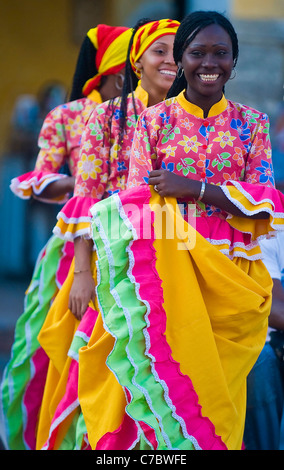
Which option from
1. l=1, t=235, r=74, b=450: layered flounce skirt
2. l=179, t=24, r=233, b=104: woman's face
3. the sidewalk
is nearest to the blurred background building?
the sidewalk

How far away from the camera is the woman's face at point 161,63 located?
3854mm

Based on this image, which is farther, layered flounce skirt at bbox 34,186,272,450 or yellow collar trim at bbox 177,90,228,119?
yellow collar trim at bbox 177,90,228,119

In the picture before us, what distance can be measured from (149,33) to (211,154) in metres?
0.83

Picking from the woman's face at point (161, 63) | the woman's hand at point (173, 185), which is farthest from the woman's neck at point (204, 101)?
the woman's face at point (161, 63)

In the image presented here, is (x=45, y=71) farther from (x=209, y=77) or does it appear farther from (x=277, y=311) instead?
(x=209, y=77)

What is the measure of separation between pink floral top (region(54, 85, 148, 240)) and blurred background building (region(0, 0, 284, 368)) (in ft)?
10.6

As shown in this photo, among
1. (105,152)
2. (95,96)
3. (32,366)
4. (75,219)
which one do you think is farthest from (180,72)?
(32,366)

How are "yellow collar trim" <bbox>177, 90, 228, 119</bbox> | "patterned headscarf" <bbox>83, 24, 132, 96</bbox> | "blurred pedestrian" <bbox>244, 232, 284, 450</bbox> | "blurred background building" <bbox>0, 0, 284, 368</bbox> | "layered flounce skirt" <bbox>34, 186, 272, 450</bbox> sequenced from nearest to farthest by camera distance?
"layered flounce skirt" <bbox>34, 186, 272, 450</bbox>
"yellow collar trim" <bbox>177, 90, 228, 119</bbox>
"blurred pedestrian" <bbox>244, 232, 284, 450</bbox>
"patterned headscarf" <bbox>83, 24, 132, 96</bbox>
"blurred background building" <bbox>0, 0, 284, 368</bbox>

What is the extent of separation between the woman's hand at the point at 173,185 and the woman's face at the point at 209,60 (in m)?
0.37

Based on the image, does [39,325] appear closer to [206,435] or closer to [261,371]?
[261,371]

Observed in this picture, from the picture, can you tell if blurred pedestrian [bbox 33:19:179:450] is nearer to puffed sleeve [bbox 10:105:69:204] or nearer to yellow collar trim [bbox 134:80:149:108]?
yellow collar trim [bbox 134:80:149:108]

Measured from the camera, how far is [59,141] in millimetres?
4699

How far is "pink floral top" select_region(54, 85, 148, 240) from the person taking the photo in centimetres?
387

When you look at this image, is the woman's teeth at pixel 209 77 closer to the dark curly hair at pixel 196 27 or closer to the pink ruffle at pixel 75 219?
the dark curly hair at pixel 196 27
